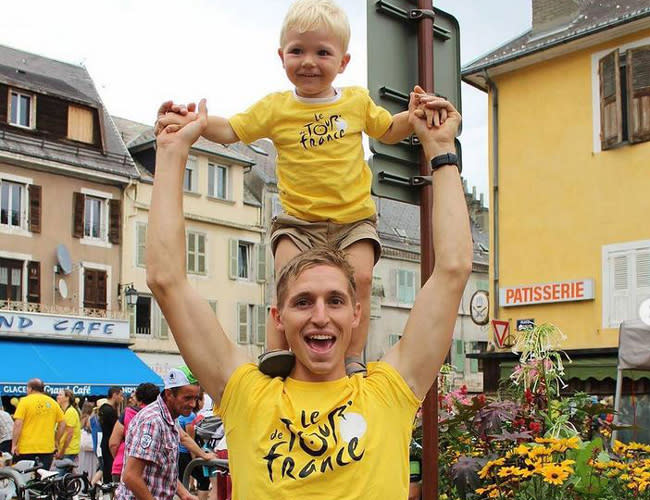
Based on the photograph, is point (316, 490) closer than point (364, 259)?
Yes

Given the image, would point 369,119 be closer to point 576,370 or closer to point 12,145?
point 576,370

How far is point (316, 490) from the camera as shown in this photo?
2588mm

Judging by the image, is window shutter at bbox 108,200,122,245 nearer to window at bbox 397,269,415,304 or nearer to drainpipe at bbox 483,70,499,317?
window at bbox 397,269,415,304

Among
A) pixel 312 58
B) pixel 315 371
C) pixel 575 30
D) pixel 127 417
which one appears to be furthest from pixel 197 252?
pixel 315 371

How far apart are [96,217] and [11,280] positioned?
4188 mm

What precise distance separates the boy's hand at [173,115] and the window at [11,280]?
29434mm

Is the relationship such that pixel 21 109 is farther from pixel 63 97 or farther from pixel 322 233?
pixel 322 233

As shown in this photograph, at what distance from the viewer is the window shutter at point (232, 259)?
38844mm

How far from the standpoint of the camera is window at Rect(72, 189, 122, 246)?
33.7 metres

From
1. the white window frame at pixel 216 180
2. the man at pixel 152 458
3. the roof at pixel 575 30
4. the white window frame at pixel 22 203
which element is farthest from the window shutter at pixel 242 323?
the man at pixel 152 458

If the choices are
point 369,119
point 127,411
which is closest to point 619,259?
point 127,411

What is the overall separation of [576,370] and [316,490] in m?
19.0

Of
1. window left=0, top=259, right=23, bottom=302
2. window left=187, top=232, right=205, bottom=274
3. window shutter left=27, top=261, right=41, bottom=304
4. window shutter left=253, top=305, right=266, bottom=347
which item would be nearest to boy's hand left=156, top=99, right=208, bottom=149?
window left=0, top=259, right=23, bottom=302

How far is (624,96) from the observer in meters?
21.2
